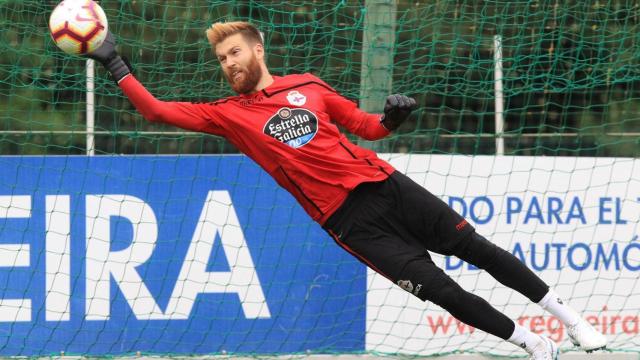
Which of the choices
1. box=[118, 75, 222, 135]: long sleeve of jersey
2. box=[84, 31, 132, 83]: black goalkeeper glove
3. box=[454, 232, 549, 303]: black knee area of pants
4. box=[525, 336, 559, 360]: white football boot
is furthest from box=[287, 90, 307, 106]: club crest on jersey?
box=[525, 336, 559, 360]: white football boot

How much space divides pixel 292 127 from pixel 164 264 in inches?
79.8

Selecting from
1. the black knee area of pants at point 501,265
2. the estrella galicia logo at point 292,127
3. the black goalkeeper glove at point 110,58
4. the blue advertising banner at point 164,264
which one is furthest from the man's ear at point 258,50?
the blue advertising banner at point 164,264

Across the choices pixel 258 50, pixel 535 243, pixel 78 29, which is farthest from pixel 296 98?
pixel 535 243

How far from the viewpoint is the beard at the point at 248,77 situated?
5.10 metres

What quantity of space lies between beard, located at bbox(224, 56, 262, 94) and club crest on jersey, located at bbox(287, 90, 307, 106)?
0.59 ft

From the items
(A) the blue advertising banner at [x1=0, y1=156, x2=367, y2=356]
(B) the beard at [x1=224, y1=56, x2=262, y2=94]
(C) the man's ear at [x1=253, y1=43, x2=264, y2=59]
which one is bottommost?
(A) the blue advertising banner at [x1=0, y1=156, x2=367, y2=356]

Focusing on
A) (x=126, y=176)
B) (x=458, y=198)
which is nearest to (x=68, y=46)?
(x=126, y=176)

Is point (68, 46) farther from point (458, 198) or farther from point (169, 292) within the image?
point (458, 198)

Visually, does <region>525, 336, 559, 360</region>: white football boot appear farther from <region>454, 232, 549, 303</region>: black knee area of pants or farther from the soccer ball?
the soccer ball

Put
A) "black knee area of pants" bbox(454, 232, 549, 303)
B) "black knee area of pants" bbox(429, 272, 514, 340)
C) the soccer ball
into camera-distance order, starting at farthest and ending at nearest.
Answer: "black knee area of pants" bbox(454, 232, 549, 303) → "black knee area of pants" bbox(429, 272, 514, 340) → the soccer ball

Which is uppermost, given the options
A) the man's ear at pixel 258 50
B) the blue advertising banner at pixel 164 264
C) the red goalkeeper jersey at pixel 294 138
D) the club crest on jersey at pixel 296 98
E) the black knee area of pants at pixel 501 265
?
the man's ear at pixel 258 50

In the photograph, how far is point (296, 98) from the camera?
5.13 metres

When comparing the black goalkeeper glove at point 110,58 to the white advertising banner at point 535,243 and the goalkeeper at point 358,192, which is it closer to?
the goalkeeper at point 358,192

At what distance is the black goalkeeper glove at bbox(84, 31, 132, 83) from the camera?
4.78 m
